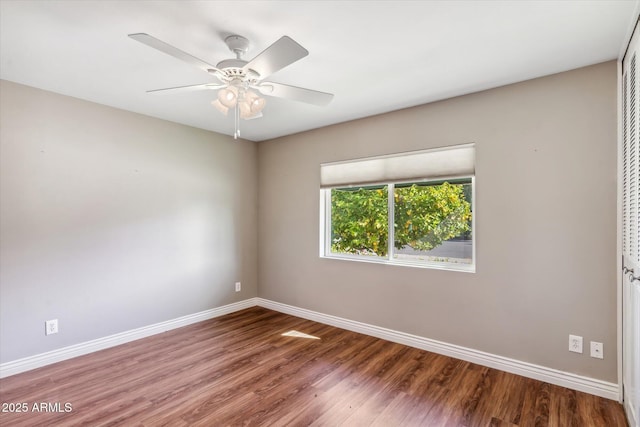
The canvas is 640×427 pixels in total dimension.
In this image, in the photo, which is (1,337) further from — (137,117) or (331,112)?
(331,112)

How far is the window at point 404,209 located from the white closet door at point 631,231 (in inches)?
39.3

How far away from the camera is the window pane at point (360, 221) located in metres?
3.50

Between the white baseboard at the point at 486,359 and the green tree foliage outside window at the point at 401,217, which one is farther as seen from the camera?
the green tree foliage outside window at the point at 401,217

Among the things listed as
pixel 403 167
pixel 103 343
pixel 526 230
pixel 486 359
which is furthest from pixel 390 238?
pixel 103 343

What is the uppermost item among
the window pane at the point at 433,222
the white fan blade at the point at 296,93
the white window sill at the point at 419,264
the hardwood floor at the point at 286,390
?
the white fan blade at the point at 296,93

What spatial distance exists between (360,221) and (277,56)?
2.38 metres

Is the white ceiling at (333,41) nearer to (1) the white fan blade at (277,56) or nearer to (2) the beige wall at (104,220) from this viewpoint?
(1) the white fan blade at (277,56)

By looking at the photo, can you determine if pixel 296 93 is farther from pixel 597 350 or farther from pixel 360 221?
pixel 597 350

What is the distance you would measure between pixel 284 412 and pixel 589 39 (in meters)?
3.07

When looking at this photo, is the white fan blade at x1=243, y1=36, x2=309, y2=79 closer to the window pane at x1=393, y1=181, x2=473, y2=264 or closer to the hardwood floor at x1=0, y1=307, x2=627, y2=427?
the window pane at x1=393, y1=181, x2=473, y2=264

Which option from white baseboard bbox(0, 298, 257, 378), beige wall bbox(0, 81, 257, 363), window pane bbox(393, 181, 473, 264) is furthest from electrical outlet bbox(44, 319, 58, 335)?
window pane bbox(393, 181, 473, 264)

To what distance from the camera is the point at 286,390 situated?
2.35 m

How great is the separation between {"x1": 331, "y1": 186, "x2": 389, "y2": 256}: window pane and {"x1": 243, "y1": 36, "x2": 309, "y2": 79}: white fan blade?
81.7 inches

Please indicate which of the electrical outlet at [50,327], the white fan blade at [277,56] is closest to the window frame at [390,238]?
the white fan blade at [277,56]
